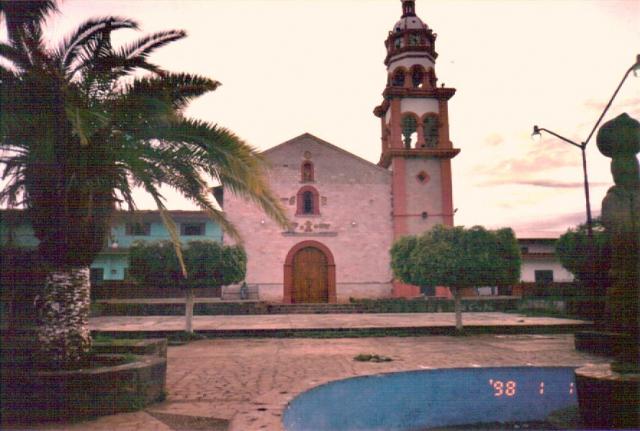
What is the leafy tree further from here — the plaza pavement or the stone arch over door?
the stone arch over door

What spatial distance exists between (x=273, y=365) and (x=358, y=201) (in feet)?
56.5

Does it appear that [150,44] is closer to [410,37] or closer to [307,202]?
[307,202]

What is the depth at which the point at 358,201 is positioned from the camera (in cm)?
2522

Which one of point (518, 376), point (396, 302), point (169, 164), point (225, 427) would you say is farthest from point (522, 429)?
point (396, 302)

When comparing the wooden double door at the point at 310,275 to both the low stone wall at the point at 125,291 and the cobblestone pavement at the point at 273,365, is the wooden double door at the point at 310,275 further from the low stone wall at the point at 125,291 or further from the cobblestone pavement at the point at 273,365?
the cobblestone pavement at the point at 273,365

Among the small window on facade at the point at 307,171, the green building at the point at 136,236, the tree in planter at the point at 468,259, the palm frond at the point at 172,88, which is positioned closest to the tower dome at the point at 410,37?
the small window on facade at the point at 307,171

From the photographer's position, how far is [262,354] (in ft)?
33.3

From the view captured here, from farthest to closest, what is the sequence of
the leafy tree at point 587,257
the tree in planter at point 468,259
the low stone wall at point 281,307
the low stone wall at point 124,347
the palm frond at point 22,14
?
1. the low stone wall at point 281,307
2. the leafy tree at point 587,257
3. the tree in planter at point 468,259
4. the low stone wall at point 124,347
5. the palm frond at point 22,14

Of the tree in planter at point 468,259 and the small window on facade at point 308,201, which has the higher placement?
the small window on facade at point 308,201

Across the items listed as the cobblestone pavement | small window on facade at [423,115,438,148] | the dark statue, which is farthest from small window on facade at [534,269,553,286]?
the dark statue

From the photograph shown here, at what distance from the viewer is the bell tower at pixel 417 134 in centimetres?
2478

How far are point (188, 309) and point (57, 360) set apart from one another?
802 cm

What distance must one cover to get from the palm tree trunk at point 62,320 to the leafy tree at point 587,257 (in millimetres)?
16078

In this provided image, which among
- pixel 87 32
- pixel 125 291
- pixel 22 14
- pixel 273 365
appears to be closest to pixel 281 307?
pixel 125 291
